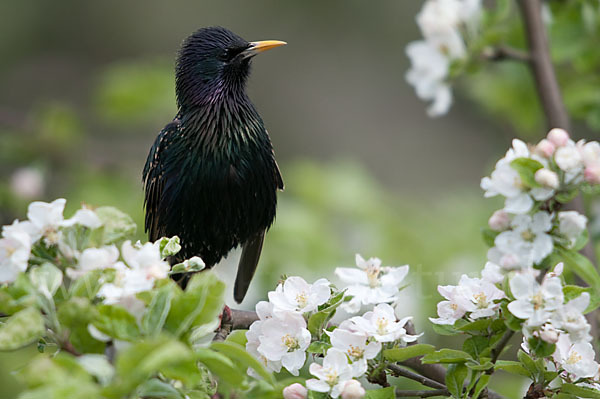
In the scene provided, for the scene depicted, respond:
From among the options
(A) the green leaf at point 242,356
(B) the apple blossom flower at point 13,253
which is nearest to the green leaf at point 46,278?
(B) the apple blossom flower at point 13,253

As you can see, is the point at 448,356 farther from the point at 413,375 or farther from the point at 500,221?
the point at 500,221

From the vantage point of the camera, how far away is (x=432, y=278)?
3.38m

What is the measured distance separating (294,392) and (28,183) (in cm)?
291

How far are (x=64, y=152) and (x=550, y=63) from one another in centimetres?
260

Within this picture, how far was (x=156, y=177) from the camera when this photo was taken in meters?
2.87

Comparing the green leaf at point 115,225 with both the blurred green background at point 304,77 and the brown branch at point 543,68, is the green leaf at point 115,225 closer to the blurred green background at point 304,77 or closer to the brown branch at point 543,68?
the brown branch at point 543,68

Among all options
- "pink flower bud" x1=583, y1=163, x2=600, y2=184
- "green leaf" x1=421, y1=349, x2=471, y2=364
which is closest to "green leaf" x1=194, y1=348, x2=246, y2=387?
"green leaf" x1=421, y1=349, x2=471, y2=364

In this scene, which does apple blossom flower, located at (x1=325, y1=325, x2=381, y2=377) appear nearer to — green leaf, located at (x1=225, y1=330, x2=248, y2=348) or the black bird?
green leaf, located at (x1=225, y1=330, x2=248, y2=348)

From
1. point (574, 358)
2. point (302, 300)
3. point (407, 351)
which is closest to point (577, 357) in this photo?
point (574, 358)

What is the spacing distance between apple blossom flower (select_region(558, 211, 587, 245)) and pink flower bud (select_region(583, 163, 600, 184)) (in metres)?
0.07

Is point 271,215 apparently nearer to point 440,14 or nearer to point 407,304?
point 407,304

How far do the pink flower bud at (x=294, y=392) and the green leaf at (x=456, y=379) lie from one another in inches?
11.9

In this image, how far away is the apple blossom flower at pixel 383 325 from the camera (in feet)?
5.09

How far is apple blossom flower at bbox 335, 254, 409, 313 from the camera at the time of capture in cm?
173
